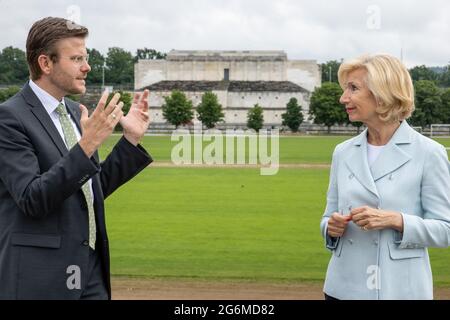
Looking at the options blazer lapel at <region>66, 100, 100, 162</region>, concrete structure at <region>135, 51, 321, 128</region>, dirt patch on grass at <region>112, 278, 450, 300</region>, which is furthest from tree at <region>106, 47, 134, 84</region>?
blazer lapel at <region>66, 100, 100, 162</region>

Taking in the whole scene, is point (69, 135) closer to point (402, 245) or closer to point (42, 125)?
point (42, 125)

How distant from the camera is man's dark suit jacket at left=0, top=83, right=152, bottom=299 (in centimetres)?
320

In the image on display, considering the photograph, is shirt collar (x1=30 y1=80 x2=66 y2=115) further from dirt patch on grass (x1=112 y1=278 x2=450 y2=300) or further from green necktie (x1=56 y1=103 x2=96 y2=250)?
dirt patch on grass (x1=112 y1=278 x2=450 y2=300)

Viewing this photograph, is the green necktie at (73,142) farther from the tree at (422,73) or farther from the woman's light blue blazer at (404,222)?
the tree at (422,73)

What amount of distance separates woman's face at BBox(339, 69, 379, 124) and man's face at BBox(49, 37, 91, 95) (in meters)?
1.28

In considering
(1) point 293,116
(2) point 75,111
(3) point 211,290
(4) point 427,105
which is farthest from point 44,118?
(1) point 293,116

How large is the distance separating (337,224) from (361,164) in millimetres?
342

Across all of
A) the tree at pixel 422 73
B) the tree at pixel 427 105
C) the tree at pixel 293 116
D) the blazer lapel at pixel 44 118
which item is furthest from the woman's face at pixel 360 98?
the tree at pixel 422 73

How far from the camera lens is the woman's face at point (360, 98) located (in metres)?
3.63

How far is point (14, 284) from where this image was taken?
132 inches

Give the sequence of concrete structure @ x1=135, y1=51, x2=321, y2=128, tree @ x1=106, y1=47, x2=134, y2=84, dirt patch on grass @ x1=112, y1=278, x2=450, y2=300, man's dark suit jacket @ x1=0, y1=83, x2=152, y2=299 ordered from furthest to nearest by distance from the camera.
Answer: tree @ x1=106, y1=47, x2=134, y2=84 < concrete structure @ x1=135, y1=51, x2=321, y2=128 < dirt patch on grass @ x1=112, y1=278, x2=450, y2=300 < man's dark suit jacket @ x1=0, y1=83, x2=152, y2=299

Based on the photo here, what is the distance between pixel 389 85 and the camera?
11.6 feet

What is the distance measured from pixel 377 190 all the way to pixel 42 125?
1.61 metres

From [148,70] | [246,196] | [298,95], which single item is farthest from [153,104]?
[246,196]
